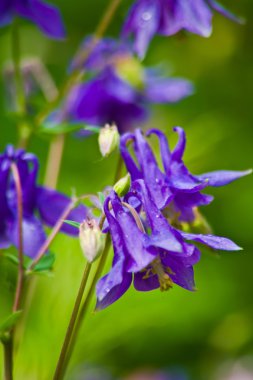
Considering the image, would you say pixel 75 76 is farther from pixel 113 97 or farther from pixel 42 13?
pixel 113 97

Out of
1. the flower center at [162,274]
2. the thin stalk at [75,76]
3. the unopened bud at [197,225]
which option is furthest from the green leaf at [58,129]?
the flower center at [162,274]

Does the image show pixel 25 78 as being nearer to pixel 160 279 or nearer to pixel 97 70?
pixel 97 70

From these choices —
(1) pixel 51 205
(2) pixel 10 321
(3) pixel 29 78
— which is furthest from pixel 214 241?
(3) pixel 29 78

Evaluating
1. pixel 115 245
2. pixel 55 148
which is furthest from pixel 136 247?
pixel 55 148

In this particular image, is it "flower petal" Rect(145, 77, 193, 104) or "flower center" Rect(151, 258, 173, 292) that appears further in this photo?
"flower petal" Rect(145, 77, 193, 104)

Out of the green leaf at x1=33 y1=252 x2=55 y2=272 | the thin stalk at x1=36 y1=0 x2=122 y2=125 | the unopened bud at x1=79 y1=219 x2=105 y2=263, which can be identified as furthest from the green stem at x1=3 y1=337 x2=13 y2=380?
the thin stalk at x1=36 y1=0 x2=122 y2=125

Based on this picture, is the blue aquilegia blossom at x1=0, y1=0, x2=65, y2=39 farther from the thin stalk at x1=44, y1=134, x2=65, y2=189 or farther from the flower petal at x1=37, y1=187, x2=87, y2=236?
the flower petal at x1=37, y1=187, x2=87, y2=236

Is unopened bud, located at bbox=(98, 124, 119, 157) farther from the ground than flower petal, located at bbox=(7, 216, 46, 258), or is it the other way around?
unopened bud, located at bbox=(98, 124, 119, 157)
